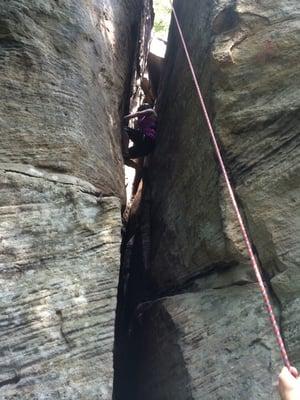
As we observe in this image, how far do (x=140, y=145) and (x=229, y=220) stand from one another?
130 inches

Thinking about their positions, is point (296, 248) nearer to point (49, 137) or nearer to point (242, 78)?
point (242, 78)

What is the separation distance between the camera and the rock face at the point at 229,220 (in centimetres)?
457

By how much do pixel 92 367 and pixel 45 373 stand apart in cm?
39

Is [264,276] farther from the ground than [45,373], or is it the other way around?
[264,276]

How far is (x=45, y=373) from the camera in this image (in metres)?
3.98

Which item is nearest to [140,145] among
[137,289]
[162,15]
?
[137,289]

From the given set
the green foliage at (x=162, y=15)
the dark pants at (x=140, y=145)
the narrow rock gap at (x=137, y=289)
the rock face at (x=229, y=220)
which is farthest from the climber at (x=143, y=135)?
the green foliage at (x=162, y=15)

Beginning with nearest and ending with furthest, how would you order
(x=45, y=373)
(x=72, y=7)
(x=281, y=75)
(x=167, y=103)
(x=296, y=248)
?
(x=45, y=373) < (x=296, y=248) < (x=281, y=75) < (x=72, y=7) < (x=167, y=103)

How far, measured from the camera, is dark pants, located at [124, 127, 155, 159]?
8.05 meters

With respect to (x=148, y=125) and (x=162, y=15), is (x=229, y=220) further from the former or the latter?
(x=162, y=15)

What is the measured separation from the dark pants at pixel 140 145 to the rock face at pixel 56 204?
1.26 metres

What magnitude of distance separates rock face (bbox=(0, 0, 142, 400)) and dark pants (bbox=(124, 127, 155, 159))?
126cm

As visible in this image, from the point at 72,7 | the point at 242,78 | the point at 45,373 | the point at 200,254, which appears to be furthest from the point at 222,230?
the point at 72,7

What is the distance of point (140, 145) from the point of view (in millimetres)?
8141
